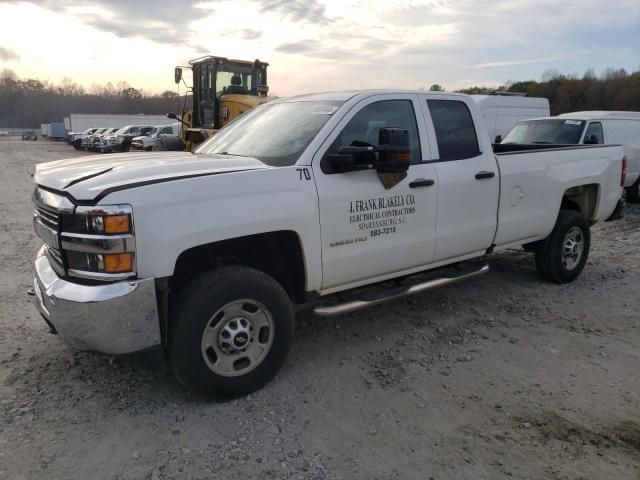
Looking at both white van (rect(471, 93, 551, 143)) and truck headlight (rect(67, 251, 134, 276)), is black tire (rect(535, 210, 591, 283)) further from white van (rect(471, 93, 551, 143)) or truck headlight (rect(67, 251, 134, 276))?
white van (rect(471, 93, 551, 143))

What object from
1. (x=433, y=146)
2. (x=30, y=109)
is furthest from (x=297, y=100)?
(x=30, y=109)

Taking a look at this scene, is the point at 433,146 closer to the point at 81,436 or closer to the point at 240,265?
the point at 240,265

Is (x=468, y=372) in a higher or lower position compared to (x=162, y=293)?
lower

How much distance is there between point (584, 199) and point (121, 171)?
17.7ft

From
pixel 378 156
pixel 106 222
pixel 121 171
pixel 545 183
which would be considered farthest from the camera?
pixel 545 183

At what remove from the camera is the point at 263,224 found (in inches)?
136

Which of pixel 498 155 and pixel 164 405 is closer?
pixel 164 405

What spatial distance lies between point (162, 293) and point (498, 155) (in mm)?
3500

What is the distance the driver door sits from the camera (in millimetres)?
3826

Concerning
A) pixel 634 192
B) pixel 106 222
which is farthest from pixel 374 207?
pixel 634 192

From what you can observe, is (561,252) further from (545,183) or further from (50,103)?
(50,103)

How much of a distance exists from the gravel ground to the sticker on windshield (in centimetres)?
193

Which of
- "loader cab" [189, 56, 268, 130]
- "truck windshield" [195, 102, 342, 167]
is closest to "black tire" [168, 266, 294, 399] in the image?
"truck windshield" [195, 102, 342, 167]

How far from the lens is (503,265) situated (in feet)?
22.8
